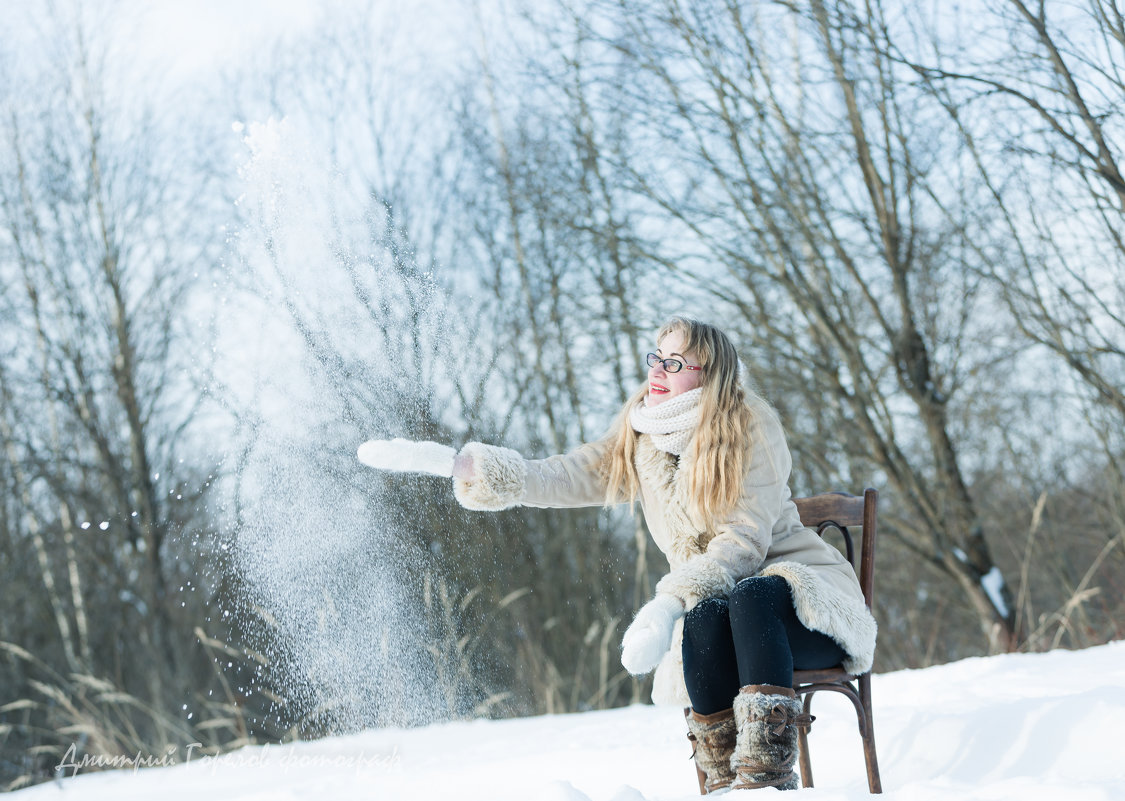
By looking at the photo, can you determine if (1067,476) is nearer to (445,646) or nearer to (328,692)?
(445,646)

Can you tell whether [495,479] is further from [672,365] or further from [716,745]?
[716,745]

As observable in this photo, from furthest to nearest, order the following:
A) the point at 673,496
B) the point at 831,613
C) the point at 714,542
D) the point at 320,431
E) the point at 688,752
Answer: the point at 320,431 < the point at 688,752 < the point at 673,496 < the point at 714,542 < the point at 831,613

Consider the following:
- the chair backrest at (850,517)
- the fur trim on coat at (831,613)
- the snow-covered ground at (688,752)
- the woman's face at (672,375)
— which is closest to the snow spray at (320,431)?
the snow-covered ground at (688,752)

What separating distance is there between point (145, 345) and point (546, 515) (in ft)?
13.5

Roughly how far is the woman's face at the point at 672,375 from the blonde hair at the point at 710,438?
1 cm

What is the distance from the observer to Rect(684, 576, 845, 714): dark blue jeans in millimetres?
1886

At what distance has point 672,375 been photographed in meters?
2.36

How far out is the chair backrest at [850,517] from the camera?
7.82ft

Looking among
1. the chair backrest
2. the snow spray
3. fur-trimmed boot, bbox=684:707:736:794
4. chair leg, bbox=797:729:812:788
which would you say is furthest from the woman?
the snow spray

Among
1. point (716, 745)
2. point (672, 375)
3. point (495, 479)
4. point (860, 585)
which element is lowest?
point (716, 745)

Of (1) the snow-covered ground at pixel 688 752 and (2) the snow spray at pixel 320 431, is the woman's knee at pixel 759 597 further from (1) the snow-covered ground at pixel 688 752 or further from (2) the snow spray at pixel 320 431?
(2) the snow spray at pixel 320 431

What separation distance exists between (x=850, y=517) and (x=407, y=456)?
3.88ft

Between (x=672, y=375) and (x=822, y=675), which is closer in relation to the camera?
(x=822, y=675)

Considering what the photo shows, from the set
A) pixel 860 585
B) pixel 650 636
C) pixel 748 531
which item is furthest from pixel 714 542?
pixel 860 585
